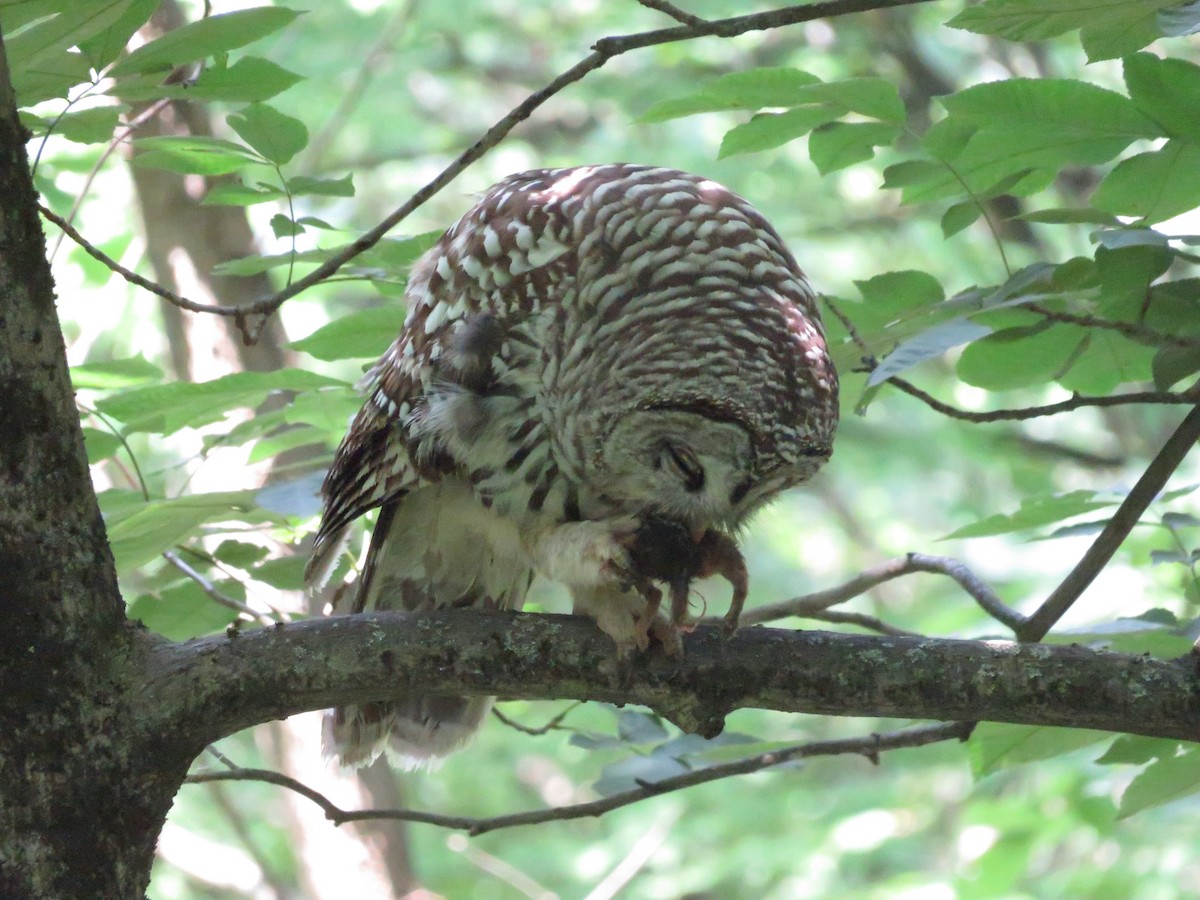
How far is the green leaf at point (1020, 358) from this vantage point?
7.84 feet

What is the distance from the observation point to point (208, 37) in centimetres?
208

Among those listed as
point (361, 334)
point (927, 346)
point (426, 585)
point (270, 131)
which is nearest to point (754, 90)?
point (927, 346)

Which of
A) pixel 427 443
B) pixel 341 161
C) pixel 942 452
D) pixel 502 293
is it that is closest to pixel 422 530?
pixel 427 443

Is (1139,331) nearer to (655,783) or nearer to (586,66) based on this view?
(586,66)

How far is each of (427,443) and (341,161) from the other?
722cm

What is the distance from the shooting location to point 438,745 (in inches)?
133

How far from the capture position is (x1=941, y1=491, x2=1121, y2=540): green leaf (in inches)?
99.0

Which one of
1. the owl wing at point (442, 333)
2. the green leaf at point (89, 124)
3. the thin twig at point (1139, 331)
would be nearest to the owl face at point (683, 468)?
the owl wing at point (442, 333)

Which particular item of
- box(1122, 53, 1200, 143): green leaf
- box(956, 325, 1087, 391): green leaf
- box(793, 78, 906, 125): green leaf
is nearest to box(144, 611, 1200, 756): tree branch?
box(956, 325, 1087, 391): green leaf

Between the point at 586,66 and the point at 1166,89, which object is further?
the point at 586,66

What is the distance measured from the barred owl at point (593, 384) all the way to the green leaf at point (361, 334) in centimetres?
5

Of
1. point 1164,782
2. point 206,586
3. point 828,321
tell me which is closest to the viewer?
point 1164,782

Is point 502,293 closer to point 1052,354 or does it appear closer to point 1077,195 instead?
point 1052,354

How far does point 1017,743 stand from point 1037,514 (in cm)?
43
